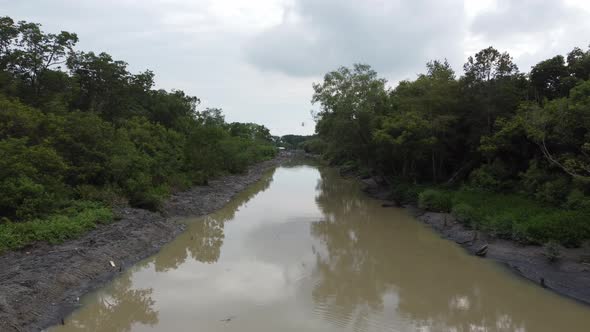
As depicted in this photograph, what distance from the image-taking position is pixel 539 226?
13.0m

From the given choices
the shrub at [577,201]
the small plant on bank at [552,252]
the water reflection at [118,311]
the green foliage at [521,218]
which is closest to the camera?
the water reflection at [118,311]

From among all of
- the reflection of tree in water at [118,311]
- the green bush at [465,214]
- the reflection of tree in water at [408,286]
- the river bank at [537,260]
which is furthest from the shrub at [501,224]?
the reflection of tree in water at [118,311]

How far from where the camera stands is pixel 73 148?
17.5m

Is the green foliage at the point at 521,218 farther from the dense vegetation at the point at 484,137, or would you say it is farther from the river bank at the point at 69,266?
the river bank at the point at 69,266

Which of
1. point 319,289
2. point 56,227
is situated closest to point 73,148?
point 56,227

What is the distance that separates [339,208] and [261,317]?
637 inches

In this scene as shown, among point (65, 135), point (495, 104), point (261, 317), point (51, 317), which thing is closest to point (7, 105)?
point (65, 135)

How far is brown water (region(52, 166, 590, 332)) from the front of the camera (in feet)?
29.3

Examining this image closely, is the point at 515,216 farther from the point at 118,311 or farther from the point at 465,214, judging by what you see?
the point at 118,311

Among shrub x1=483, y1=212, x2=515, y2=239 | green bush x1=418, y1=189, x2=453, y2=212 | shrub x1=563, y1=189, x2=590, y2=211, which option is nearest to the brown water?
shrub x1=483, y1=212, x2=515, y2=239

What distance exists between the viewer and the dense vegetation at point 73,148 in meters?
13.0

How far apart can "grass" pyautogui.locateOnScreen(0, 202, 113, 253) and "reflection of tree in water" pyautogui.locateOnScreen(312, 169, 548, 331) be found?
810 cm

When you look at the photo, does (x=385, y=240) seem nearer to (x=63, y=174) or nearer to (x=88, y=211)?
(x=88, y=211)

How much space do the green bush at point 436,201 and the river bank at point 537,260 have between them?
2.51 meters
